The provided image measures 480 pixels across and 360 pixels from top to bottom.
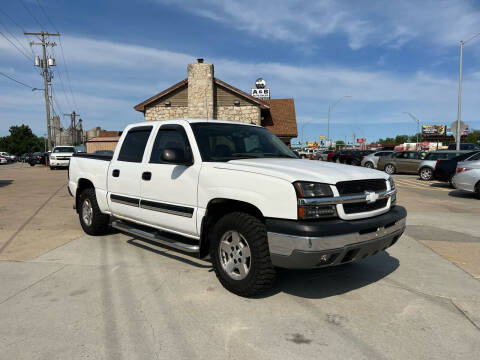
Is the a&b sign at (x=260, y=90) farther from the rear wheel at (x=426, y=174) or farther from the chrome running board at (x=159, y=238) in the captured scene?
the chrome running board at (x=159, y=238)

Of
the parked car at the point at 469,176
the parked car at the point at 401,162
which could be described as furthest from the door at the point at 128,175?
the parked car at the point at 401,162

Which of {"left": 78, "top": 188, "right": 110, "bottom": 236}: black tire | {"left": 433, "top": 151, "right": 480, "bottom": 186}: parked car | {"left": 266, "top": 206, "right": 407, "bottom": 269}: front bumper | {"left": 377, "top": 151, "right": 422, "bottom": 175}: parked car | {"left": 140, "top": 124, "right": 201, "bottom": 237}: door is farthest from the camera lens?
{"left": 377, "top": 151, "right": 422, "bottom": 175}: parked car

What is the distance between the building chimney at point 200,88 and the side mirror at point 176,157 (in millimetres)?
19166

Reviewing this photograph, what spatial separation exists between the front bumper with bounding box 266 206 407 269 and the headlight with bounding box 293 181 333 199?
25cm

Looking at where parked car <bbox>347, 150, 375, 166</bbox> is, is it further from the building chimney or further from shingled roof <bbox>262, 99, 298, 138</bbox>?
the building chimney

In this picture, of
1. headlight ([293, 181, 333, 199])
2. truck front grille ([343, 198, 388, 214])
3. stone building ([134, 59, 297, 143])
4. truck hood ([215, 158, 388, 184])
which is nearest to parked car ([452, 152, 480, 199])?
truck hood ([215, 158, 388, 184])

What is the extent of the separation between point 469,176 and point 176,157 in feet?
36.1

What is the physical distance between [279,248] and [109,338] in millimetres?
1600

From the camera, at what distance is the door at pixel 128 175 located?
5.05 m

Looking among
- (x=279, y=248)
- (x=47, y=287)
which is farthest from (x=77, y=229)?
(x=279, y=248)

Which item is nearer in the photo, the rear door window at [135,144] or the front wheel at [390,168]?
the rear door window at [135,144]

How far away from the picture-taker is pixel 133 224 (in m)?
5.55

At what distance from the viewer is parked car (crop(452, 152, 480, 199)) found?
11.5 m

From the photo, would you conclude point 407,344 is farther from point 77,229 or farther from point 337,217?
point 77,229
